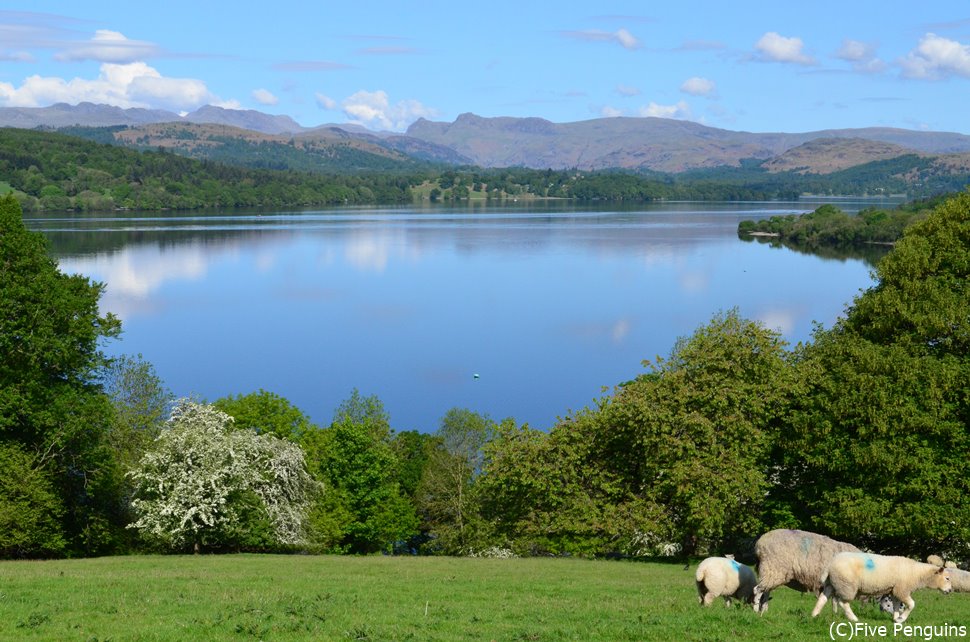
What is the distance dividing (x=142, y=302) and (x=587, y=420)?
85682mm

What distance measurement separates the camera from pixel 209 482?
32031 millimetres

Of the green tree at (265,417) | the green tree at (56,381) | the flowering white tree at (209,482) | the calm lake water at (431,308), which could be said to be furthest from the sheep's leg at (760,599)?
the calm lake water at (431,308)

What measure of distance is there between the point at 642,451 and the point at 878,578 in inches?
570

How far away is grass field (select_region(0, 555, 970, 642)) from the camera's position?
46.1 feet

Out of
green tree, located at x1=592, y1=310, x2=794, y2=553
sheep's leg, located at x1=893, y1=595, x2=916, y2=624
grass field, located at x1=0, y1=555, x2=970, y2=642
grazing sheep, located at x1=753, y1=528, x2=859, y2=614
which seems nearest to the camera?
grass field, located at x1=0, y1=555, x2=970, y2=642

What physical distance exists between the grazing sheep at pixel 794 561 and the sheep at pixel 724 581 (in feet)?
0.94

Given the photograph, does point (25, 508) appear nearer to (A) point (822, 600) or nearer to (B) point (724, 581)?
(B) point (724, 581)

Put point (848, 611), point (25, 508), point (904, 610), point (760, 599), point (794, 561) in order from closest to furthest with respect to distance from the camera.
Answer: point (848, 611) → point (904, 610) → point (760, 599) → point (794, 561) → point (25, 508)

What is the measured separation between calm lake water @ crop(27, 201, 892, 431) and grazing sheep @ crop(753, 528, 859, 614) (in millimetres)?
42325

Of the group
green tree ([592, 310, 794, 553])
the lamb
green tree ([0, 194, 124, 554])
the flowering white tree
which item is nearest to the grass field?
the lamb

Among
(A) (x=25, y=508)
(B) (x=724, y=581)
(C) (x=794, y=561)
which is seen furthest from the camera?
(A) (x=25, y=508)

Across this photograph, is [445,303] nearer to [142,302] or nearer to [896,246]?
[142,302]

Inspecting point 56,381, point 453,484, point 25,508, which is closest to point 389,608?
point 25,508

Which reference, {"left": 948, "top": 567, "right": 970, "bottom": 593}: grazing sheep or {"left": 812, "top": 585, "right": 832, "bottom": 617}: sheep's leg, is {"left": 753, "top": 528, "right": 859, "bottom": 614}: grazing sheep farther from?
{"left": 948, "top": 567, "right": 970, "bottom": 593}: grazing sheep
